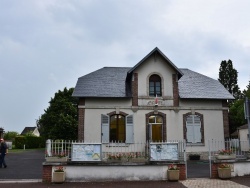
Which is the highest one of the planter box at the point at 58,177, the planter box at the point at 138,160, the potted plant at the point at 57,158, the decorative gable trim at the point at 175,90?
the decorative gable trim at the point at 175,90

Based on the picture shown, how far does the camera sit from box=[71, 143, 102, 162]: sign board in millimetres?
11211

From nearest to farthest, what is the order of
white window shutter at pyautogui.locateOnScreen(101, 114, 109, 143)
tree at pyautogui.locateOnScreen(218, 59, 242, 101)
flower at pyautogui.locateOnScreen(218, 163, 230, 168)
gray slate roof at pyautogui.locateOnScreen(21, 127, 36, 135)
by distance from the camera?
1. flower at pyautogui.locateOnScreen(218, 163, 230, 168)
2. white window shutter at pyautogui.locateOnScreen(101, 114, 109, 143)
3. tree at pyautogui.locateOnScreen(218, 59, 242, 101)
4. gray slate roof at pyautogui.locateOnScreen(21, 127, 36, 135)

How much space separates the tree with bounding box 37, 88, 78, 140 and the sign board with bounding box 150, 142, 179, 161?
24.1 meters

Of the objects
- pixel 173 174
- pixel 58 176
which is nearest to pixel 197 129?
pixel 173 174

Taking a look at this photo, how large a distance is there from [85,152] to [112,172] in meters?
1.31

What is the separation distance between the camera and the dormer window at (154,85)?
1989 centimetres

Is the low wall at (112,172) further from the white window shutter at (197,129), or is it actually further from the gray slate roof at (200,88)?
the gray slate roof at (200,88)

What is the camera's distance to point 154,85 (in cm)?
2002

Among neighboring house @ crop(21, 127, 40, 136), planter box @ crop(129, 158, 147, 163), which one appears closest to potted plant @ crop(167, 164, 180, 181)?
planter box @ crop(129, 158, 147, 163)

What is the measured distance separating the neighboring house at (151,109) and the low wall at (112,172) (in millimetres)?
7632

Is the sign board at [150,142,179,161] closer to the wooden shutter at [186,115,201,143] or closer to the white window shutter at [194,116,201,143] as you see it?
the wooden shutter at [186,115,201,143]

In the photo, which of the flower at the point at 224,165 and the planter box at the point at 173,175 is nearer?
the planter box at the point at 173,175

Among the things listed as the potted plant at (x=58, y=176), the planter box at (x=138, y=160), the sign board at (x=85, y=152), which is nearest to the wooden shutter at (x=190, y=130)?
the planter box at (x=138, y=160)

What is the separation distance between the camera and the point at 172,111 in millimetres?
19656
